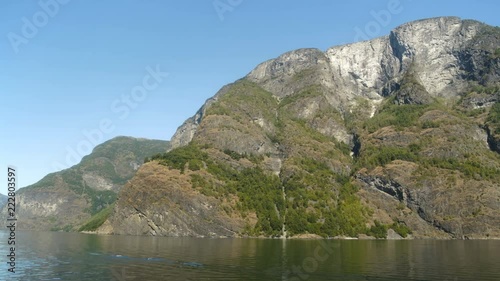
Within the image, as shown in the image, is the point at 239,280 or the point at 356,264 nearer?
the point at 239,280

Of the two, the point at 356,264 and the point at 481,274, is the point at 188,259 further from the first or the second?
the point at 481,274

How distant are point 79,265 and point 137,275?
68.1 ft

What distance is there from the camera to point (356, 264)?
277ft

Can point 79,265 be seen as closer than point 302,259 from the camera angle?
Yes

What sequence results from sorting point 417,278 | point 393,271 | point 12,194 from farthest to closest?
point 393,271
point 417,278
point 12,194

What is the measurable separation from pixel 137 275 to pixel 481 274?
185ft

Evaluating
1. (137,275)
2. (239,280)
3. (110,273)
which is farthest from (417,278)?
(110,273)

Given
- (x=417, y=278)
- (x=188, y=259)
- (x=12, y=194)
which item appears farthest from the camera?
(x=188, y=259)

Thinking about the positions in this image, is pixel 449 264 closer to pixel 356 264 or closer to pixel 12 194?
pixel 356 264

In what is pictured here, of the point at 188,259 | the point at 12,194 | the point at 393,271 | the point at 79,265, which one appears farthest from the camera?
the point at 188,259

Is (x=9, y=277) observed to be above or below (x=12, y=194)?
below

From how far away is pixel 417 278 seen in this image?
2608 inches

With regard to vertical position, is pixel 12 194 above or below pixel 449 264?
above

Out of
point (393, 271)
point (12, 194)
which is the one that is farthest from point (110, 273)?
point (393, 271)
